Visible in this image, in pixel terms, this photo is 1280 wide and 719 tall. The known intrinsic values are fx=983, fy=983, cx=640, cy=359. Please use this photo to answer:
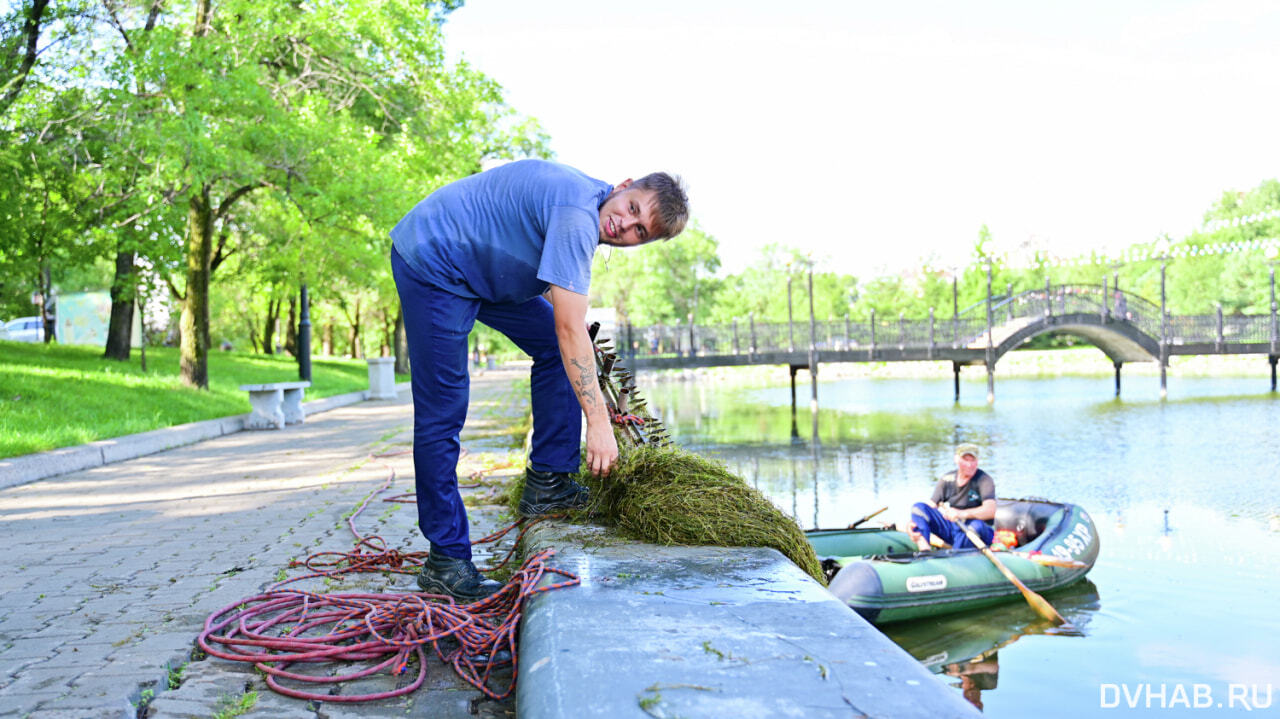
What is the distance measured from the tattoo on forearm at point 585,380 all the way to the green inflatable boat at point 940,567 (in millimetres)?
5223

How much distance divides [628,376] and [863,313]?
268 feet

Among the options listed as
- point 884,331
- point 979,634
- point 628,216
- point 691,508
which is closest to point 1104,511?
point 979,634

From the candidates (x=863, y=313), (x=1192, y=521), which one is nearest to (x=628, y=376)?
(x=1192, y=521)

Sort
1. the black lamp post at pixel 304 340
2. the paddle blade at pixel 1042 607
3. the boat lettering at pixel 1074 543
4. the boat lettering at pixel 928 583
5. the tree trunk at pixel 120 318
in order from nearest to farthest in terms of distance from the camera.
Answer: the boat lettering at pixel 928 583
the paddle blade at pixel 1042 607
the boat lettering at pixel 1074 543
the tree trunk at pixel 120 318
the black lamp post at pixel 304 340

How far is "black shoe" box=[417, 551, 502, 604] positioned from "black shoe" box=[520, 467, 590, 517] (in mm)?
703

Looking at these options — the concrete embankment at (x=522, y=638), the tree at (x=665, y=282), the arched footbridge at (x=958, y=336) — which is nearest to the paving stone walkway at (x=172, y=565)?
the concrete embankment at (x=522, y=638)

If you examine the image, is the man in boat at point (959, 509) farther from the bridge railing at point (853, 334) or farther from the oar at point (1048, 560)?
the bridge railing at point (853, 334)

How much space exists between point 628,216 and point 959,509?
7.99m

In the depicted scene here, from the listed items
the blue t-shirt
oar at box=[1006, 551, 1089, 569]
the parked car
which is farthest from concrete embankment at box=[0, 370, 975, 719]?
the parked car

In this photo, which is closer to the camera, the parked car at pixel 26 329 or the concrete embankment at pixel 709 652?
the concrete embankment at pixel 709 652

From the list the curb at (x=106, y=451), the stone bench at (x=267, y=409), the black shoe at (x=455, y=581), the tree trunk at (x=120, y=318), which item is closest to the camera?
the black shoe at (x=455, y=581)

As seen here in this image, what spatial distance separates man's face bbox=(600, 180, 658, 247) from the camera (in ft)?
12.1

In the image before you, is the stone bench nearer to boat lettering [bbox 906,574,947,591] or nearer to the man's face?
boat lettering [bbox 906,574,947,591]

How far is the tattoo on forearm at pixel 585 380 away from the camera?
147 inches
